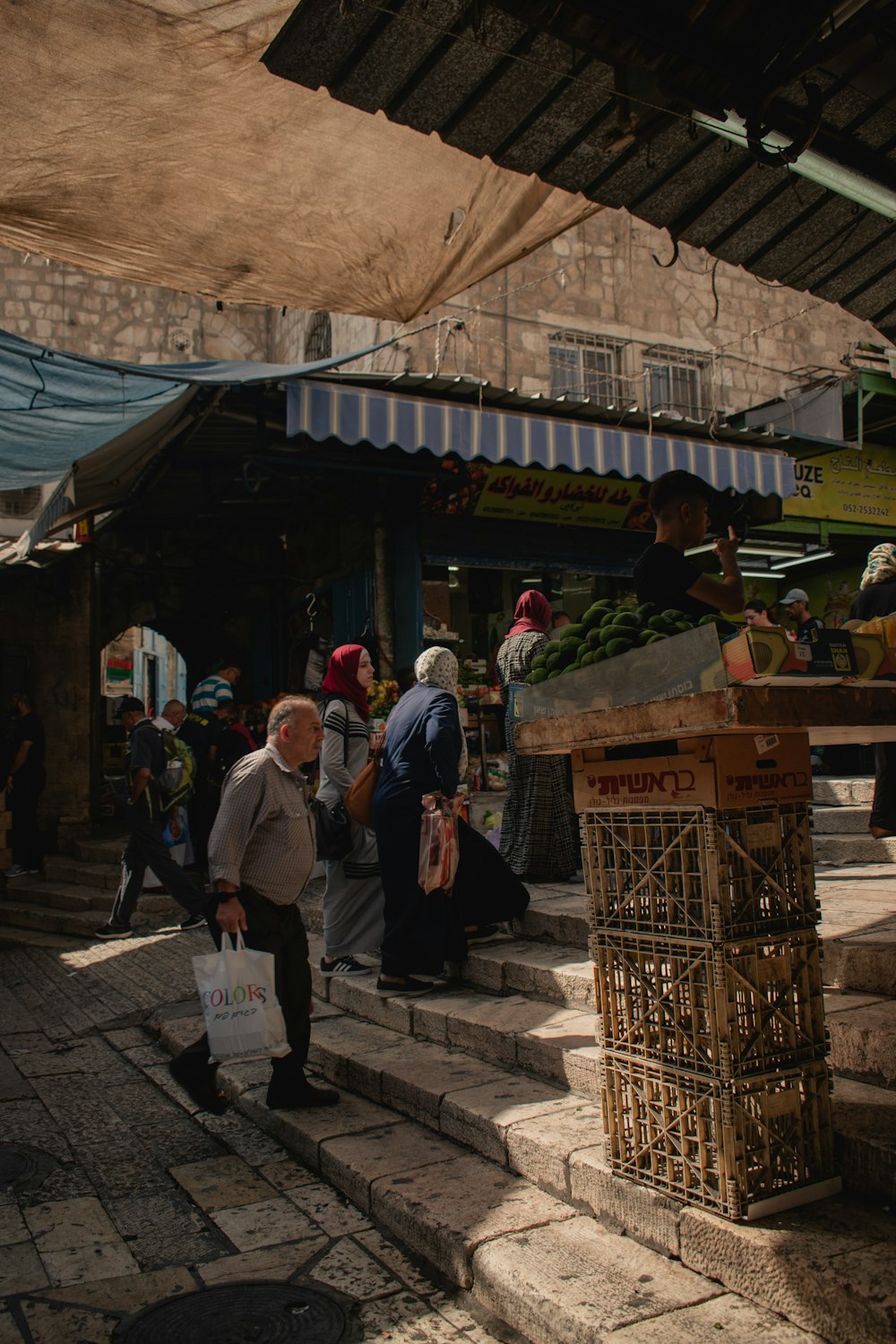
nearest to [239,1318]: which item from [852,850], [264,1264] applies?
[264,1264]

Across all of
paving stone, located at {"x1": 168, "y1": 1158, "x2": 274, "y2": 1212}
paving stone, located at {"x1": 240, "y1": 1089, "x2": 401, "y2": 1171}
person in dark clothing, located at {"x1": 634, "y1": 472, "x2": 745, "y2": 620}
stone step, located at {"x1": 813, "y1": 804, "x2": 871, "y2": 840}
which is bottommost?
paving stone, located at {"x1": 168, "y1": 1158, "x2": 274, "y2": 1212}

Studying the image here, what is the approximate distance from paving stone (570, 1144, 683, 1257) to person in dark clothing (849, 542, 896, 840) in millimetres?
3387

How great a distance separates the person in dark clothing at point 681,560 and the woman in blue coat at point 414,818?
1.91 meters

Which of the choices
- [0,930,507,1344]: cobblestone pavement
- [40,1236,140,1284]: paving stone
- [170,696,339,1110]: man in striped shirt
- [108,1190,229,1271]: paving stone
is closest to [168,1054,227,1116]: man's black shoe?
[170,696,339,1110]: man in striped shirt

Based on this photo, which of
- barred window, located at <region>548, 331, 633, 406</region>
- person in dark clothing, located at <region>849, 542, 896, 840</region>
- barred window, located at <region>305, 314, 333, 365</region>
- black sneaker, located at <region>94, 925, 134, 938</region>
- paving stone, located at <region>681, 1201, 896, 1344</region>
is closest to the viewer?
paving stone, located at <region>681, 1201, 896, 1344</region>

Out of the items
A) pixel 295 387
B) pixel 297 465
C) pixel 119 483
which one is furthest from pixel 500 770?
pixel 119 483

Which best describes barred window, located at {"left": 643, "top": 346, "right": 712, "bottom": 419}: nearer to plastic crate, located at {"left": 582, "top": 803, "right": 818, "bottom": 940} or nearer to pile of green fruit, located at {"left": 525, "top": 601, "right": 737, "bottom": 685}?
pile of green fruit, located at {"left": 525, "top": 601, "right": 737, "bottom": 685}

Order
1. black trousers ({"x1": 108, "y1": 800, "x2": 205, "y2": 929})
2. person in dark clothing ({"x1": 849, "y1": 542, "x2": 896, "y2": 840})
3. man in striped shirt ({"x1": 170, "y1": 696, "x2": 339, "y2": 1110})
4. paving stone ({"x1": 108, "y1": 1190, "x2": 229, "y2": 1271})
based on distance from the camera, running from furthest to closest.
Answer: black trousers ({"x1": 108, "y1": 800, "x2": 205, "y2": 929})
person in dark clothing ({"x1": 849, "y1": 542, "x2": 896, "y2": 840})
man in striped shirt ({"x1": 170, "y1": 696, "x2": 339, "y2": 1110})
paving stone ({"x1": 108, "y1": 1190, "x2": 229, "y2": 1271})

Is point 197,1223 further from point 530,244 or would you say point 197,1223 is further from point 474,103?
point 530,244

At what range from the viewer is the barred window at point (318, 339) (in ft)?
52.1

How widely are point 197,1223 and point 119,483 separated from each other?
9.28m

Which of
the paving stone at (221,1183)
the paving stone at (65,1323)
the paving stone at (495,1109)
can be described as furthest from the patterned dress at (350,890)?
the paving stone at (65,1323)

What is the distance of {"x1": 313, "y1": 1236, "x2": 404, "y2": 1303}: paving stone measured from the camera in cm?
302

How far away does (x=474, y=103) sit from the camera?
332cm
